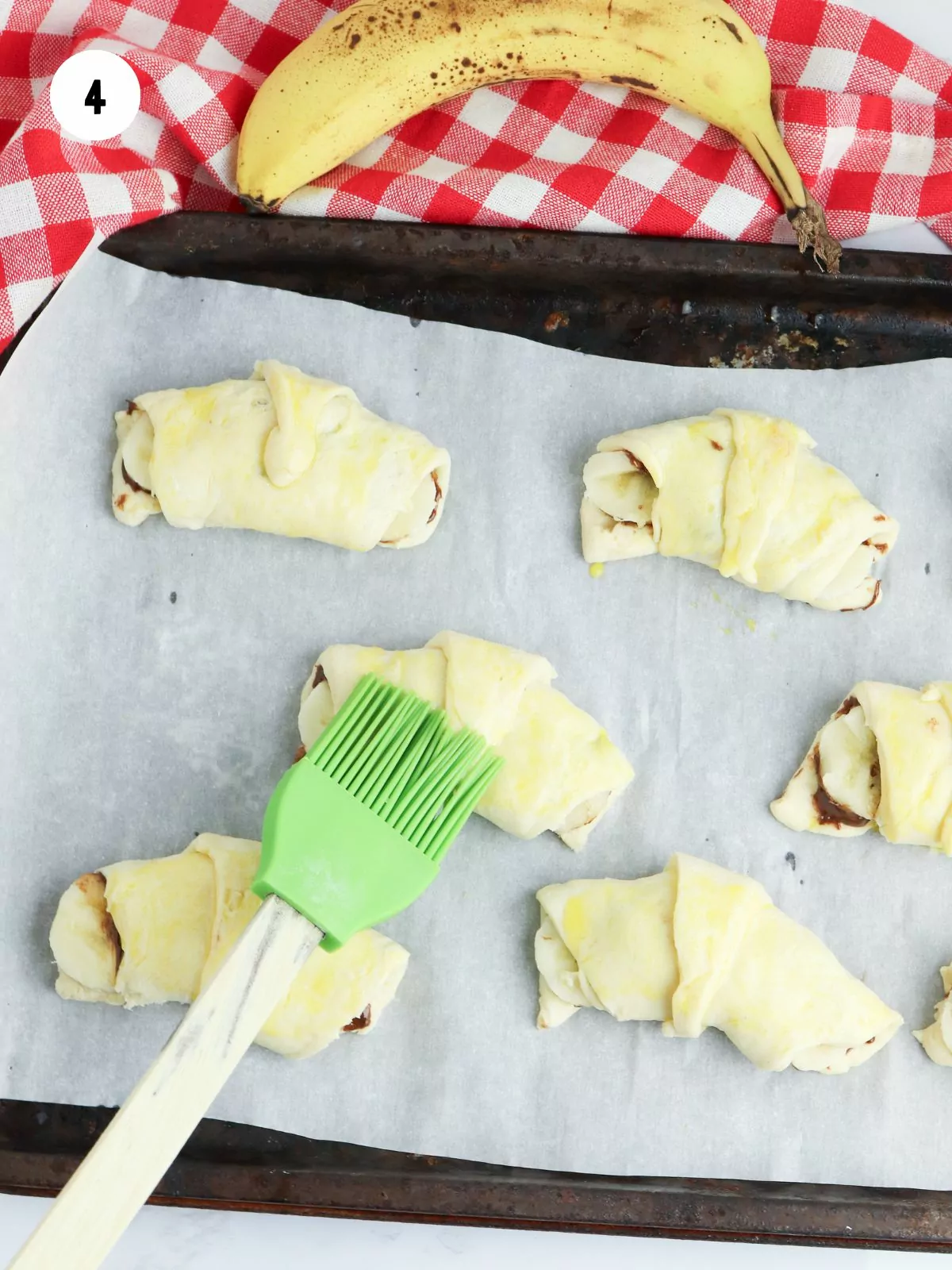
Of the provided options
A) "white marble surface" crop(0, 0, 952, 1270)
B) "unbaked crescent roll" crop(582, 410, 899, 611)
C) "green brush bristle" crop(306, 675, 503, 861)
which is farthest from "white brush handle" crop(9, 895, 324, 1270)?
"unbaked crescent roll" crop(582, 410, 899, 611)

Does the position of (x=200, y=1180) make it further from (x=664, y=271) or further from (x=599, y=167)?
(x=599, y=167)

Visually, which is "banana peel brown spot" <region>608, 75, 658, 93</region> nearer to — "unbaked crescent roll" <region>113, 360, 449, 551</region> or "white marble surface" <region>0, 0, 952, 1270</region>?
"unbaked crescent roll" <region>113, 360, 449, 551</region>

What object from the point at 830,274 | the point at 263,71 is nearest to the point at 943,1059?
the point at 830,274

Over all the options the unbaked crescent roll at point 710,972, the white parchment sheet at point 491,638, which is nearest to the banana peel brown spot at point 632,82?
the white parchment sheet at point 491,638

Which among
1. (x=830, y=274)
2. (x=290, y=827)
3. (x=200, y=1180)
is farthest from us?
(x=830, y=274)

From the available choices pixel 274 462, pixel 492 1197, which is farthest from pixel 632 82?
pixel 492 1197

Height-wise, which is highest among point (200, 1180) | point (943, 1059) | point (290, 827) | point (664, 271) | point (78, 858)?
point (664, 271)
